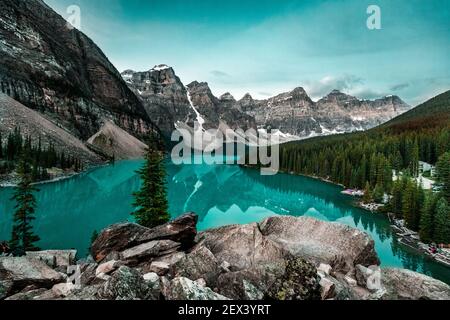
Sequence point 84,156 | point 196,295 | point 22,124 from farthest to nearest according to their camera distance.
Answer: point 84,156, point 22,124, point 196,295

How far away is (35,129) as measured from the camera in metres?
133

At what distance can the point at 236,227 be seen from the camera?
17219 mm

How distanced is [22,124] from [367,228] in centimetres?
14098

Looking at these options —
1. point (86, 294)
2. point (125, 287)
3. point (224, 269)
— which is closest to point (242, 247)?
point (224, 269)

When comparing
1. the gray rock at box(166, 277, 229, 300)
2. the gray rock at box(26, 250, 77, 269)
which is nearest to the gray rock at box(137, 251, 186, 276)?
the gray rock at box(166, 277, 229, 300)

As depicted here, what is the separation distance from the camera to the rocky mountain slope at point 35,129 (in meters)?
127

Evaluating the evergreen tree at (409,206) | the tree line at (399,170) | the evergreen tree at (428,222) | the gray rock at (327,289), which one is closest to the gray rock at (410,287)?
the gray rock at (327,289)

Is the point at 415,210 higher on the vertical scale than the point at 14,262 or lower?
lower

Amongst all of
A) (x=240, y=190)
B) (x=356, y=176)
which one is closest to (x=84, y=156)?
(x=240, y=190)

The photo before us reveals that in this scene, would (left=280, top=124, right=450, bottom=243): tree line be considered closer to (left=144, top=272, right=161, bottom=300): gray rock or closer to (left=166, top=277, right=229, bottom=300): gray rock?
(left=166, top=277, right=229, bottom=300): gray rock

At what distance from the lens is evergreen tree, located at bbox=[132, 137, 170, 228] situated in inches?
1226

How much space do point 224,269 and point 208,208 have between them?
204 ft

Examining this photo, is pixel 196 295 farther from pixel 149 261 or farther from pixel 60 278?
pixel 60 278

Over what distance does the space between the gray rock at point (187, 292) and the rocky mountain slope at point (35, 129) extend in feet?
444
